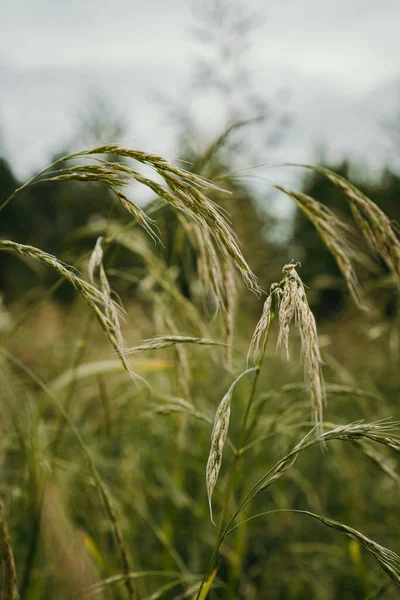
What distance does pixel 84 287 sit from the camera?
755mm

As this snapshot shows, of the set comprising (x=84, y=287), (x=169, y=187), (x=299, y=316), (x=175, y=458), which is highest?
(x=169, y=187)

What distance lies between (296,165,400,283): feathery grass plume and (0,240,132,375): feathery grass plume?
0.49 m

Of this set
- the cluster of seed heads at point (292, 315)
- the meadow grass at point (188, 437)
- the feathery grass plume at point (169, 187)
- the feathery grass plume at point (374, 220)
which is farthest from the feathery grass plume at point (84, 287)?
the feathery grass plume at point (374, 220)

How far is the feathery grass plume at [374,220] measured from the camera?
1019mm

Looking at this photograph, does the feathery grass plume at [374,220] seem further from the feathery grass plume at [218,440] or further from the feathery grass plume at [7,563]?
the feathery grass plume at [7,563]

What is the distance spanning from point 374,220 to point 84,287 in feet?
1.95

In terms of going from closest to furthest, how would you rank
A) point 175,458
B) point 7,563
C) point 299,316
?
1. point 299,316
2. point 7,563
3. point 175,458

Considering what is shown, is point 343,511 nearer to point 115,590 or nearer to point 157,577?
point 157,577

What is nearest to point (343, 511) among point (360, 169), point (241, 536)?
point (241, 536)

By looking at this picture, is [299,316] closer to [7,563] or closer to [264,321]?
[264,321]

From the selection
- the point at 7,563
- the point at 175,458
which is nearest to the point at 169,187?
the point at 7,563

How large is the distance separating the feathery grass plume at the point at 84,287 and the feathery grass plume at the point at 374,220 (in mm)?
488

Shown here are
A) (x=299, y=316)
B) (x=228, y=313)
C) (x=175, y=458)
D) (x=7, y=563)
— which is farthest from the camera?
(x=175, y=458)

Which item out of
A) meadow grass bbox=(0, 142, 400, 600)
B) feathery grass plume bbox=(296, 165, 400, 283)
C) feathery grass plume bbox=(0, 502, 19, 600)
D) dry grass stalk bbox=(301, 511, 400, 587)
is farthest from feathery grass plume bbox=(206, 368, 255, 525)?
feathery grass plume bbox=(296, 165, 400, 283)
